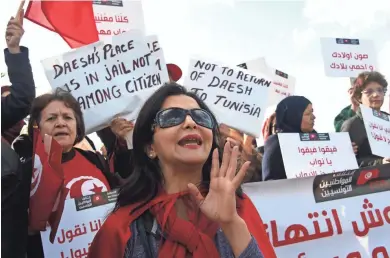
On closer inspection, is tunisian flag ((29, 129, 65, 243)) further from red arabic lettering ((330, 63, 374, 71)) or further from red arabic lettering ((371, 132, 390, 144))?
red arabic lettering ((330, 63, 374, 71))

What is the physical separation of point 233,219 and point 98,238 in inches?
22.5

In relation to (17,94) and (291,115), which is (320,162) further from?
(17,94)

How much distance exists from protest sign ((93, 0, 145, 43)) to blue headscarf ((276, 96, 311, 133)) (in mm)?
1943

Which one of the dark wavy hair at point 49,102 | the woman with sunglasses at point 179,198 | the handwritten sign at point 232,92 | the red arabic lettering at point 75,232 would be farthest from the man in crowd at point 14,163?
the handwritten sign at point 232,92

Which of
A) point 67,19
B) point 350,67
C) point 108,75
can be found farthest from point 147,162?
point 350,67

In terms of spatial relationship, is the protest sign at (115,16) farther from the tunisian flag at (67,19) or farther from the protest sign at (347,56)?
the protest sign at (347,56)

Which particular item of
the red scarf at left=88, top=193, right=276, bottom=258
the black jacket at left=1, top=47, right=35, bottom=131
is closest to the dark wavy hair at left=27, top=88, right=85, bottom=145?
the black jacket at left=1, top=47, right=35, bottom=131

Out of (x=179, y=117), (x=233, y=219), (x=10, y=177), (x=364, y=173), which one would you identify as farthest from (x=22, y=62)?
(x=364, y=173)

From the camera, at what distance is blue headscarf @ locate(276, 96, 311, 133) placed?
4.63 m

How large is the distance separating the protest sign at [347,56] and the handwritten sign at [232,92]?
180 centimetres

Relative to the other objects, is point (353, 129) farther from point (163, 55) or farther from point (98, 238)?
point (98, 238)

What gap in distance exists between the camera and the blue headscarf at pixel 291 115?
463 centimetres

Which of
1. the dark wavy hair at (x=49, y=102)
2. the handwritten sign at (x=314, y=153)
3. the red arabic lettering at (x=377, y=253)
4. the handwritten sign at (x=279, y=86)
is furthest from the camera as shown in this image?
the handwritten sign at (x=279, y=86)

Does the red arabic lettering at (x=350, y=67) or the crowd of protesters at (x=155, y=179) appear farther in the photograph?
the red arabic lettering at (x=350, y=67)
